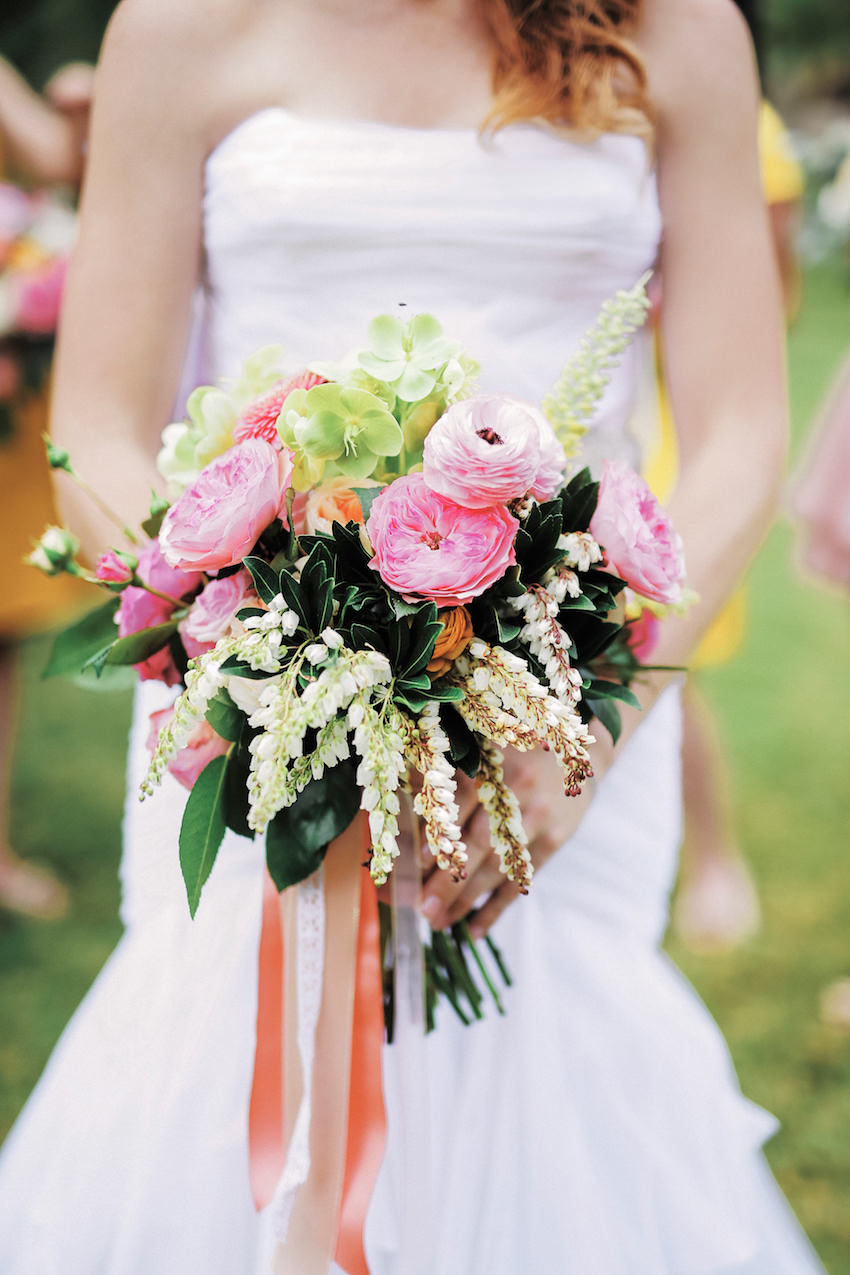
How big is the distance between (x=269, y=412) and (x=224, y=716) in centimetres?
34

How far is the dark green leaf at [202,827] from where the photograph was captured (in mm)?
1320

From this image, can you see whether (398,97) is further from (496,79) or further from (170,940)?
(170,940)

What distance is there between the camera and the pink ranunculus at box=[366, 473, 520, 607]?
120cm

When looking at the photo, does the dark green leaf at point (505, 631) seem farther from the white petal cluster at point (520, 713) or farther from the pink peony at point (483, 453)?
the pink peony at point (483, 453)

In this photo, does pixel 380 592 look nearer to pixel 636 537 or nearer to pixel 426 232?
pixel 636 537

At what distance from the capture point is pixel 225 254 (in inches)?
72.2

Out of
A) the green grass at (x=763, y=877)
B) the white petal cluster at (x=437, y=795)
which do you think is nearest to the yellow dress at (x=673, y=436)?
the green grass at (x=763, y=877)

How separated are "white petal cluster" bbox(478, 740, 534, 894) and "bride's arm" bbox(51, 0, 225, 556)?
2.19 feet

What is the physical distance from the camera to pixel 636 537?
1332 mm

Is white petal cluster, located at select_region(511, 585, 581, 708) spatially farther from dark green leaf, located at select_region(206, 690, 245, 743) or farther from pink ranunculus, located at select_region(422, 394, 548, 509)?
dark green leaf, located at select_region(206, 690, 245, 743)

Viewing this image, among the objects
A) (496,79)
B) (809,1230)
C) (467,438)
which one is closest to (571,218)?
(496,79)

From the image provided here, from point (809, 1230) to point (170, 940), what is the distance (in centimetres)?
173

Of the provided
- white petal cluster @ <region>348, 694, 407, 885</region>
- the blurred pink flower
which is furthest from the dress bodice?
the blurred pink flower

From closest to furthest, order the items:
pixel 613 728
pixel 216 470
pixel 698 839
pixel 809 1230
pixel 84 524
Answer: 1. pixel 216 470
2. pixel 613 728
3. pixel 84 524
4. pixel 809 1230
5. pixel 698 839
